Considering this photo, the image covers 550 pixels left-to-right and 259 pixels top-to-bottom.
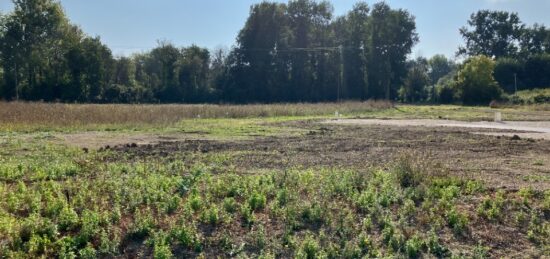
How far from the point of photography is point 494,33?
275 ft

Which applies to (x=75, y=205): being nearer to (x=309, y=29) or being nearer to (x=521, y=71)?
(x=309, y=29)

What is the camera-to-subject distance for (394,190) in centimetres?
755

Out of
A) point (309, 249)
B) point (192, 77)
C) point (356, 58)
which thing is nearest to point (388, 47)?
point (356, 58)

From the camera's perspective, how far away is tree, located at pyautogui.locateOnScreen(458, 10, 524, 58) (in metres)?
81.9

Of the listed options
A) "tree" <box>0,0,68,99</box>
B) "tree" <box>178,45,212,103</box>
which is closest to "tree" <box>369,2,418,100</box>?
"tree" <box>178,45,212,103</box>

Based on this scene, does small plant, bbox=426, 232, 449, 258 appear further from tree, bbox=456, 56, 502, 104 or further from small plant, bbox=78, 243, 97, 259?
tree, bbox=456, 56, 502, 104

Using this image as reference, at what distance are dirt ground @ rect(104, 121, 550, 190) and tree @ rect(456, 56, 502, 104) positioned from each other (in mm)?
45293

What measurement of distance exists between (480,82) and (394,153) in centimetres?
5134

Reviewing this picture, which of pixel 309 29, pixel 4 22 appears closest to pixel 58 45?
pixel 4 22

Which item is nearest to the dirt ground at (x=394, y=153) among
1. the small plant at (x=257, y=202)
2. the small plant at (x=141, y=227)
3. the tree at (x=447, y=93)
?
the small plant at (x=257, y=202)

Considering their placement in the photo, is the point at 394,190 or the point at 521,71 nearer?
the point at 394,190

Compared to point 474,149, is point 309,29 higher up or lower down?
higher up

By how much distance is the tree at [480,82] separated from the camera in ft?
190

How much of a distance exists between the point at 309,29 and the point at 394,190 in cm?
6618
